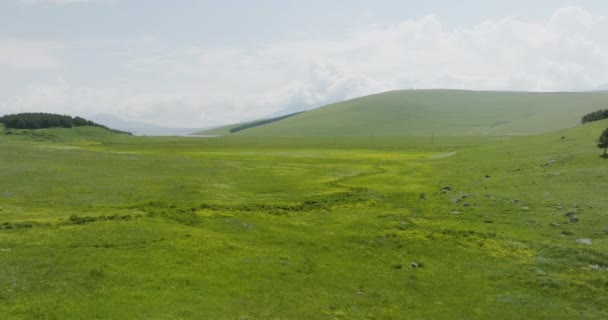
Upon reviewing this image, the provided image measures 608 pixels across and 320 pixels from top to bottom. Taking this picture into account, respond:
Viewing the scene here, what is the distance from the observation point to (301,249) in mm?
29438

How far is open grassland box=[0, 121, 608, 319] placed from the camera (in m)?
20.9

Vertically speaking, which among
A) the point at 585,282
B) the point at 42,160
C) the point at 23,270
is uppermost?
the point at 42,160

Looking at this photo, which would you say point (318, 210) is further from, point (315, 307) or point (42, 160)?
point (42, 160)

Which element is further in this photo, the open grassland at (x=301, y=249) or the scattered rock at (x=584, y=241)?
the scattered rock at (x=584, y=241)

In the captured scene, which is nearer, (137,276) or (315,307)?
(315,307)

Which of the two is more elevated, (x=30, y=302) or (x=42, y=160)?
(x=42, y=160)

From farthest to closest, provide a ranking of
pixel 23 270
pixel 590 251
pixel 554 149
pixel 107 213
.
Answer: pixel 554 149 → pixel 107 213 → pixel 590 251 → pixel 23 270

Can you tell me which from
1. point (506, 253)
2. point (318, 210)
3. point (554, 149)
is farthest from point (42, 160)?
point (554, 149)

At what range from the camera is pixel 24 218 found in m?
33.1

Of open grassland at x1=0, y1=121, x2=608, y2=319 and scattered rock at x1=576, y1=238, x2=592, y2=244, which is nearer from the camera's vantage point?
open grassland at x1=0, y1=121, x2=608, y2=319

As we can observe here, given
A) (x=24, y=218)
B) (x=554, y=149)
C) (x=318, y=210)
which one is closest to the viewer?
(x=24, y=218)

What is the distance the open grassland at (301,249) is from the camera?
2092 cm

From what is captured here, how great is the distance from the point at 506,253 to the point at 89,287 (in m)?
24.6

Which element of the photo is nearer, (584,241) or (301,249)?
(584,241)
